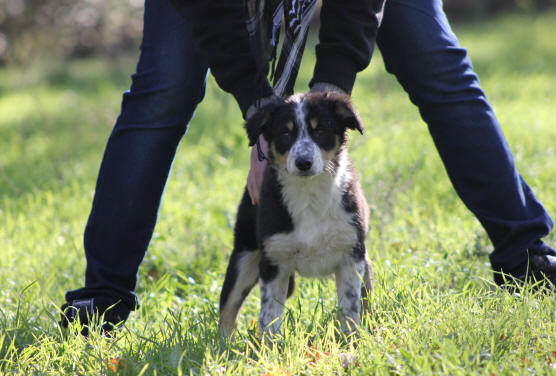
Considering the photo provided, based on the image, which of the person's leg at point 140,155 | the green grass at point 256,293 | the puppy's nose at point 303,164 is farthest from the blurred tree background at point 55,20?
the puppy's nose at point 303,164

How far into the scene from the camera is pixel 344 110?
281cm

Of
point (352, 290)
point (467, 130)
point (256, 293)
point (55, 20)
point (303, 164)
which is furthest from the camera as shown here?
point (55, 20)

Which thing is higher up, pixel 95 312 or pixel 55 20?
pixel 55 20

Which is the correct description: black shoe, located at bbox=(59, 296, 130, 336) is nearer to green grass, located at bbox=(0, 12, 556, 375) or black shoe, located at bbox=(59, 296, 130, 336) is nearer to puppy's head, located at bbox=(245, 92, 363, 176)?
green grass, located at bbox=(0, 12, 556, 375)

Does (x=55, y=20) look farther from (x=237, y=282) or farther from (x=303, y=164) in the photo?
(x=303, y=164)

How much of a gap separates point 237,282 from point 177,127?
797 mm

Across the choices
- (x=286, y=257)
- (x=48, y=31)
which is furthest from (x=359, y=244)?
(x=48, y=31)

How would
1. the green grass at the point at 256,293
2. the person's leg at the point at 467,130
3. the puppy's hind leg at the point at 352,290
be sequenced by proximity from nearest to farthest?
the green grass at the point at 256,293
the puppy's hind leg at the point at 352,290
the person's leg at the point at 467,130

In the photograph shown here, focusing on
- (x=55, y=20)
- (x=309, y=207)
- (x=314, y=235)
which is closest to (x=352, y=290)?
(x=314, y=235)

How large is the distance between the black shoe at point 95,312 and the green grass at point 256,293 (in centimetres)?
9

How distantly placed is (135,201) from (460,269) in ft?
5.52

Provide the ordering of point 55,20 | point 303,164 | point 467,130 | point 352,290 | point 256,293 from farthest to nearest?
point 55,20
point 256,293
point 467,130
point 352,290
point 303,164

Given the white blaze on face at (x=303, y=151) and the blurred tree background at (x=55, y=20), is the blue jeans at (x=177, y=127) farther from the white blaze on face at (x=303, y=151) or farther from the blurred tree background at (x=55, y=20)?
the blurred tree background at (x=55, y=20)

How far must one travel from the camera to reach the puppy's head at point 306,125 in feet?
9.13
